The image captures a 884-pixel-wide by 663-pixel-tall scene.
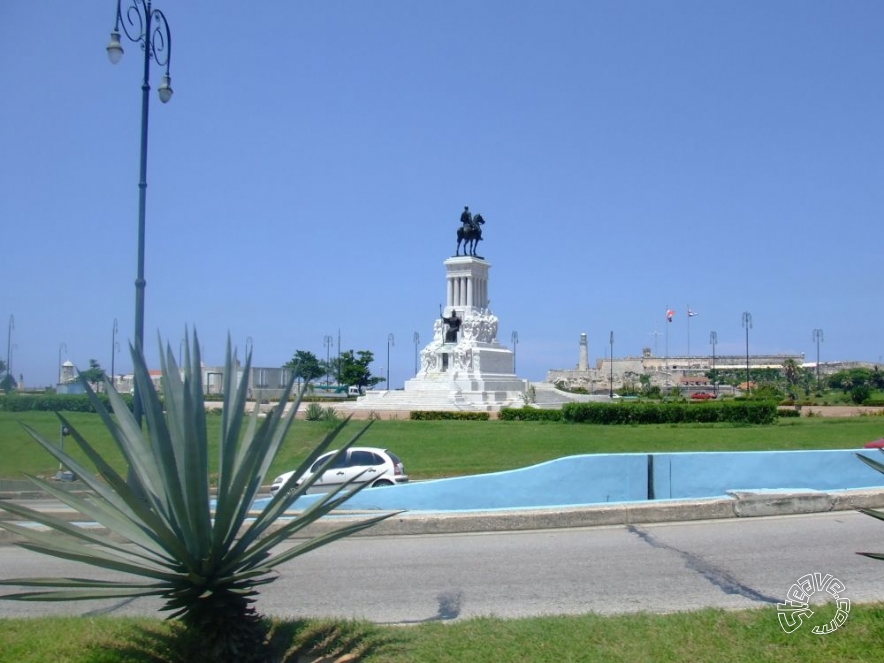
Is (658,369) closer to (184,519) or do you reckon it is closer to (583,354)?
(583,354)

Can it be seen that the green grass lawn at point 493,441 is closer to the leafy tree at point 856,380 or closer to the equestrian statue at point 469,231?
the equestrian statue at point 469,231

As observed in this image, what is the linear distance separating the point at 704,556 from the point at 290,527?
5.35m

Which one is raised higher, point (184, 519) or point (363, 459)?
point (184, 519)

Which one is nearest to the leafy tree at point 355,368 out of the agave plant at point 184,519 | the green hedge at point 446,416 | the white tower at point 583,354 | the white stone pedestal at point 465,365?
the white stone pedestal at point 465,365

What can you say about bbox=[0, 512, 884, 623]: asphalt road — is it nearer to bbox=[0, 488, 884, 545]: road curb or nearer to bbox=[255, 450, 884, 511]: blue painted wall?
bbox=[0, 488, 884, 545]: road curb

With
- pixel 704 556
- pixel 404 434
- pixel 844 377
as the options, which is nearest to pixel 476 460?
pixel 404 434

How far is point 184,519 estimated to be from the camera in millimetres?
4996

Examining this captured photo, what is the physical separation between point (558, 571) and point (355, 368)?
79553mm

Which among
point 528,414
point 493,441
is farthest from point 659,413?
point 493,441

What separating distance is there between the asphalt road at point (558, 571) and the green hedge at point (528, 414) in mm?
28041

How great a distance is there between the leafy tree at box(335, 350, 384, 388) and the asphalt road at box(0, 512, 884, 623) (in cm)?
7620

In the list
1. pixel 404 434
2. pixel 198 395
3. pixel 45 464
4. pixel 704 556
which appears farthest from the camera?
pixel 404 434

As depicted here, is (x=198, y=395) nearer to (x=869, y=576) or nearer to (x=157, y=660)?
(x=157, y=660)

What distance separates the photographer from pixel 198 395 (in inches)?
200
